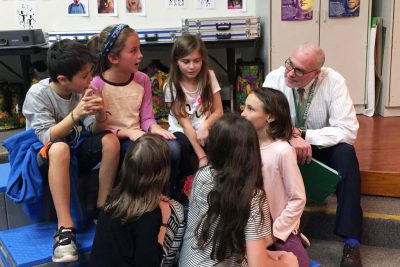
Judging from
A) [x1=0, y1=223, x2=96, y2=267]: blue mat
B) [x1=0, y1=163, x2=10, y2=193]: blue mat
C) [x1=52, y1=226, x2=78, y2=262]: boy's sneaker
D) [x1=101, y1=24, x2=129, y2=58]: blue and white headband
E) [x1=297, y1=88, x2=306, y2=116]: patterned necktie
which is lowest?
[x1=0, y1=223, x2=96, y2=267]: blue mat

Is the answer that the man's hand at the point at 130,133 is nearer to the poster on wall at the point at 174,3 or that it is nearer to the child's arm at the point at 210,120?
the child's arm at the point at 210,120

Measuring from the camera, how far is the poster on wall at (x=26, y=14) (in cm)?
411

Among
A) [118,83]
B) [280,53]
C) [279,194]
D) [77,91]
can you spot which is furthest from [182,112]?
[280,53]

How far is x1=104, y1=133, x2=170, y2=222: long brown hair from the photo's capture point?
5.32ft

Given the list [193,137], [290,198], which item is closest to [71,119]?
[193,137]

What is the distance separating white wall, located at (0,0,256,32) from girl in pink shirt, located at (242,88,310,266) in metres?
2.45

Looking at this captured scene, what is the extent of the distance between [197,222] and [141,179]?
0.24 m

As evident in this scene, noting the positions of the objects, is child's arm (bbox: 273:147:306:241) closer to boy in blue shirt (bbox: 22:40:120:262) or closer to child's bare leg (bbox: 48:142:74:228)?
boy in blue shirt (bbox: 22:40:120:262)

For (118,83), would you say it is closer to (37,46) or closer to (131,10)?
(37,46)

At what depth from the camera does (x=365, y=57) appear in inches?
153

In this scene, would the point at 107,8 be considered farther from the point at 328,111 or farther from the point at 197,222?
the point at 197,222

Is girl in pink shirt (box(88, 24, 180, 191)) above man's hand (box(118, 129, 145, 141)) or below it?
above

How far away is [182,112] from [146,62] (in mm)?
2045

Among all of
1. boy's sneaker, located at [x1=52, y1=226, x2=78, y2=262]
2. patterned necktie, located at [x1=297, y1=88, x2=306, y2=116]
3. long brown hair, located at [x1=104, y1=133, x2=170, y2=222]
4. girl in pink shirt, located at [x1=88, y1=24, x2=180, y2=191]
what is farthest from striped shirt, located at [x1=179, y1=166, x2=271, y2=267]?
patterned necktie, located at [x1=297, y1=88, x2=306, y2=116]
